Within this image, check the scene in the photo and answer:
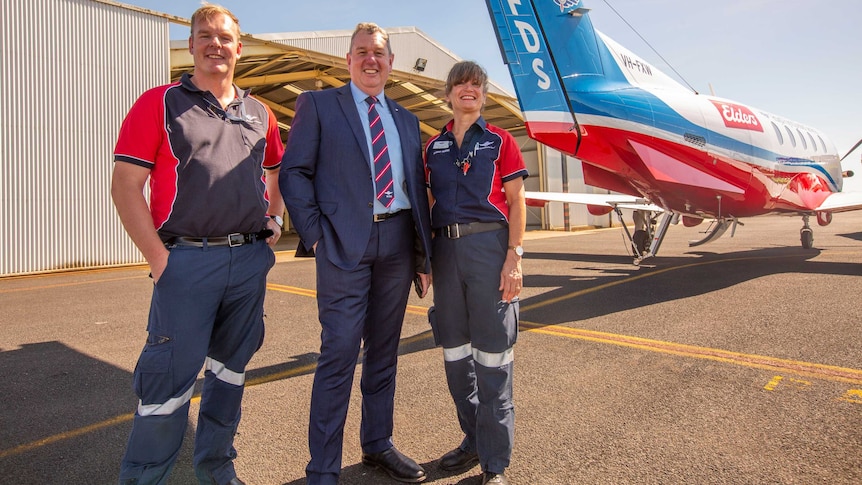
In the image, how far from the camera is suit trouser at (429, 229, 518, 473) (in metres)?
2.38

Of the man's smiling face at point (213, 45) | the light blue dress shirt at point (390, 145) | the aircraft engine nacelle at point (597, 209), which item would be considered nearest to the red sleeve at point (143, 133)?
the man's smiling face at point (213, 45)

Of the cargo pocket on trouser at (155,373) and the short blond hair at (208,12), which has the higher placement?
the short blond hair at (208,12)

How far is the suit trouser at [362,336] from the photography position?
227 centimetres

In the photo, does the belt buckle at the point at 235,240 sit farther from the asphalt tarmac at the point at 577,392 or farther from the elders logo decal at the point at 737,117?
the elders logo decal at the point at 737,117

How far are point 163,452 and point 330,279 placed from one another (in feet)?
3.11

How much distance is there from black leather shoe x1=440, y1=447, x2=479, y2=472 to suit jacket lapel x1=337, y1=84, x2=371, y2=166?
152 cm

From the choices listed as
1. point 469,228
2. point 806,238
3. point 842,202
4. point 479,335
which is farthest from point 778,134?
→ point 479,335

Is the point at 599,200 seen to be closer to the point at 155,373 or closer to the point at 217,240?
the point at 217,240

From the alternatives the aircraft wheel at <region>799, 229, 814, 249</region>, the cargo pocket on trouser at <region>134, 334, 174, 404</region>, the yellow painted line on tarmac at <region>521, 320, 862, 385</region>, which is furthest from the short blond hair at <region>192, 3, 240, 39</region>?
the aircraft wheel at <region>799, 229, 814, 249</region>

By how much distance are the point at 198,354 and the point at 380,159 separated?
1.20 m

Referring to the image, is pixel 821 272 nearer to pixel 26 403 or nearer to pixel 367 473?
pixel 367 473

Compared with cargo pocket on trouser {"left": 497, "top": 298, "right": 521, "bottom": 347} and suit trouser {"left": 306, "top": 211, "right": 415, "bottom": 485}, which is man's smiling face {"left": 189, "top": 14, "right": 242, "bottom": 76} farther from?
cargo pocket on trouser {"left": 497, "top": 298, "right": 521, "bottom": 347}

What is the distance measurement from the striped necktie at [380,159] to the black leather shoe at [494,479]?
1349 mm

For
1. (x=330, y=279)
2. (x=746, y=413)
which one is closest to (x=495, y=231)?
(x=330, y=279)
